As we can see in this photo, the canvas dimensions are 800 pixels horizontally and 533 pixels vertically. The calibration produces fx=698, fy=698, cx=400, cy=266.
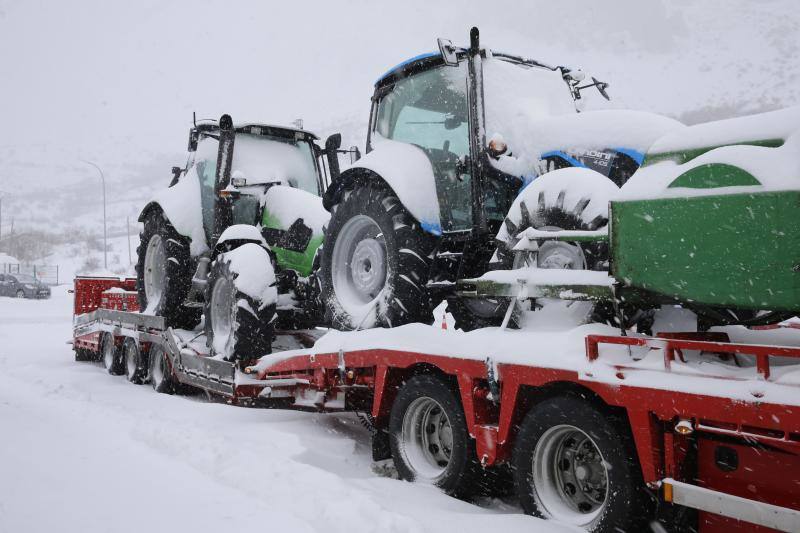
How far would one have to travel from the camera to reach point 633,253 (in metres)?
3.35

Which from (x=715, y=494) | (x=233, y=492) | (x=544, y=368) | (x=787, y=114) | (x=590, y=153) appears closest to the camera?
(x=715, y=494)

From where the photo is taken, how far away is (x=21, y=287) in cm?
3053

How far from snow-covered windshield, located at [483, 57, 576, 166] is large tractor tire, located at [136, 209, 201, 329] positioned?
473cm

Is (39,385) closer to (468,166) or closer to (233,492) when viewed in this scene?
(233,492)

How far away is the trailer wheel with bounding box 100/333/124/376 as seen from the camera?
31.9 ft

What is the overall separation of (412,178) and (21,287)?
1200 inches

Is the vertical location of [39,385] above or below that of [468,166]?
below

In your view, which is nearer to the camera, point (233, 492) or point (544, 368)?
point (544, 368)

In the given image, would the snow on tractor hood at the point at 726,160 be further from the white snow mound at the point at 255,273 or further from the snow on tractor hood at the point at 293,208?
the snow on tractor hood at the point at 293,208

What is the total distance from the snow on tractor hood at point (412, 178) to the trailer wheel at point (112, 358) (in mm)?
5965

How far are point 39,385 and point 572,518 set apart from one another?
261 inches

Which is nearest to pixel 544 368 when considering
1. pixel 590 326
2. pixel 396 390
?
pixel 590 326

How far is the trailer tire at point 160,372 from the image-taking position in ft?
26.6

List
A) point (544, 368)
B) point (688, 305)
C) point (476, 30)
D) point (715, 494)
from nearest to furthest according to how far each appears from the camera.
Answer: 1. point (715, 494)
2. point (688, 305)
3. point (544, 368)
4. point (476, 30)
